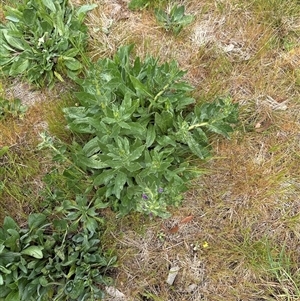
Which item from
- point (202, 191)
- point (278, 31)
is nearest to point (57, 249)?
point (202, 191)

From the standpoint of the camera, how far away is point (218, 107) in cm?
262

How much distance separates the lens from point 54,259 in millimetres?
2674

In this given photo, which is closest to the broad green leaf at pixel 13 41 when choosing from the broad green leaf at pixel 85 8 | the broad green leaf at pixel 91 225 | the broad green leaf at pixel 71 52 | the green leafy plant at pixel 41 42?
the green leafy plant at pixel 41 42

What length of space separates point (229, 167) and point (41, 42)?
4.98ft

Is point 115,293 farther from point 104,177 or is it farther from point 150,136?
point 150,136

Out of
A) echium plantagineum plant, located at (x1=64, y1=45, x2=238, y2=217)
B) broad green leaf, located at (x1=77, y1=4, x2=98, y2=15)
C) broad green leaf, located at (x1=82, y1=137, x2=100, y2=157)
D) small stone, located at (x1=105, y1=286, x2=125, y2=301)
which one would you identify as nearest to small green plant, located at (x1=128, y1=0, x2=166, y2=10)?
broad green leaf, located at (x1=77, y1=4, x2=98, y2=15)

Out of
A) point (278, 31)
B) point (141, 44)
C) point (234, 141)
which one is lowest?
point (234, 141)

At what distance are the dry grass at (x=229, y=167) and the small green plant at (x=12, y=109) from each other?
0.17 feet

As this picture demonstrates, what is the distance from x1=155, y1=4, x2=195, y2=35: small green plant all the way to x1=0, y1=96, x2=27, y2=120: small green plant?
3.74 feet

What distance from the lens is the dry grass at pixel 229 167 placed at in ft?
9.01

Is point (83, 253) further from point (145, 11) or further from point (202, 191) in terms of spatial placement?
point (145, 11)

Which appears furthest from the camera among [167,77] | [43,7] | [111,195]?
[43,7]

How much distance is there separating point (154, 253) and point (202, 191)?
508 mm

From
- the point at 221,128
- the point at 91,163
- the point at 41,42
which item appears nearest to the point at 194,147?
the point at 221,128
